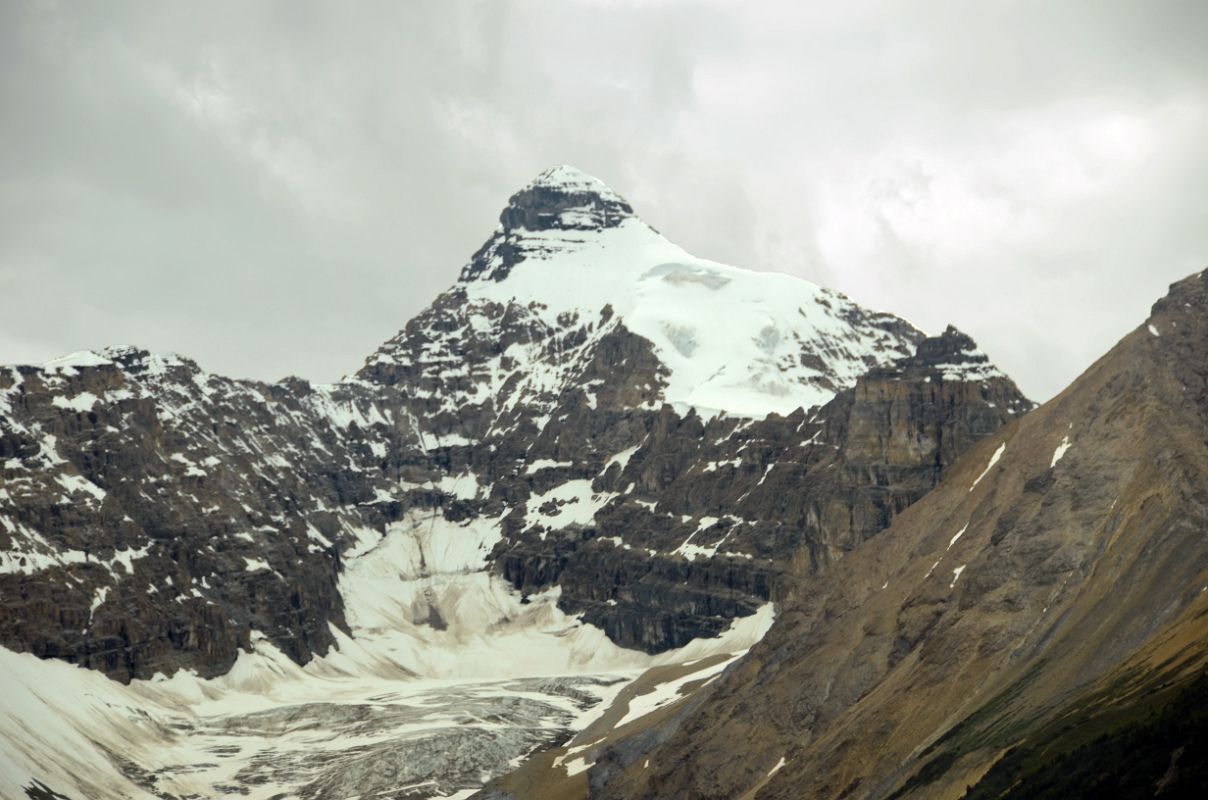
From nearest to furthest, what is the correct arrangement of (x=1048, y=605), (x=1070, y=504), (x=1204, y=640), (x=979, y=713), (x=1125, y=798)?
1. (x=1125, y=798)
2. (x=1204, y=640)
3. (x=979, y=713)
4. (x=1048, y=605)
5. (x=1070, y=504)

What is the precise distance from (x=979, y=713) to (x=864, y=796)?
1186 cm

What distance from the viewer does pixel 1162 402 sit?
16138cm

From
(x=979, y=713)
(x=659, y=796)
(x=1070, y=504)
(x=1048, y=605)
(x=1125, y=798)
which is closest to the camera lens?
(x=1125, y=798)

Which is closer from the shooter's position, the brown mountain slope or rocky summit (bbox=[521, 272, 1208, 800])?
rocky summit (bbox=[521, 272, 1208, 800])

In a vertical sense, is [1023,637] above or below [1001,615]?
below

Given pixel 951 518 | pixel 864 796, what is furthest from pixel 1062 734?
pixel 951 518

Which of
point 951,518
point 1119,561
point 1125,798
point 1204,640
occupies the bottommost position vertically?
point 1125,798

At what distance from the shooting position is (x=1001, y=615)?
151m

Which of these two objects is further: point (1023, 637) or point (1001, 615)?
point (1001, 615)

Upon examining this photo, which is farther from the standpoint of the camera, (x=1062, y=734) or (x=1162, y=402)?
(x=1162, y=402)

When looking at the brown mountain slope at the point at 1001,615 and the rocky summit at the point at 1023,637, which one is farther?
the brown mountain slope at the point at 1001,615

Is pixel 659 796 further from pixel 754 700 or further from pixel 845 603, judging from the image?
pixel 845 603

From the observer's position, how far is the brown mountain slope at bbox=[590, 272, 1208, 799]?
415 feet

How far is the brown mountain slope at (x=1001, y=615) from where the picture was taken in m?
126
